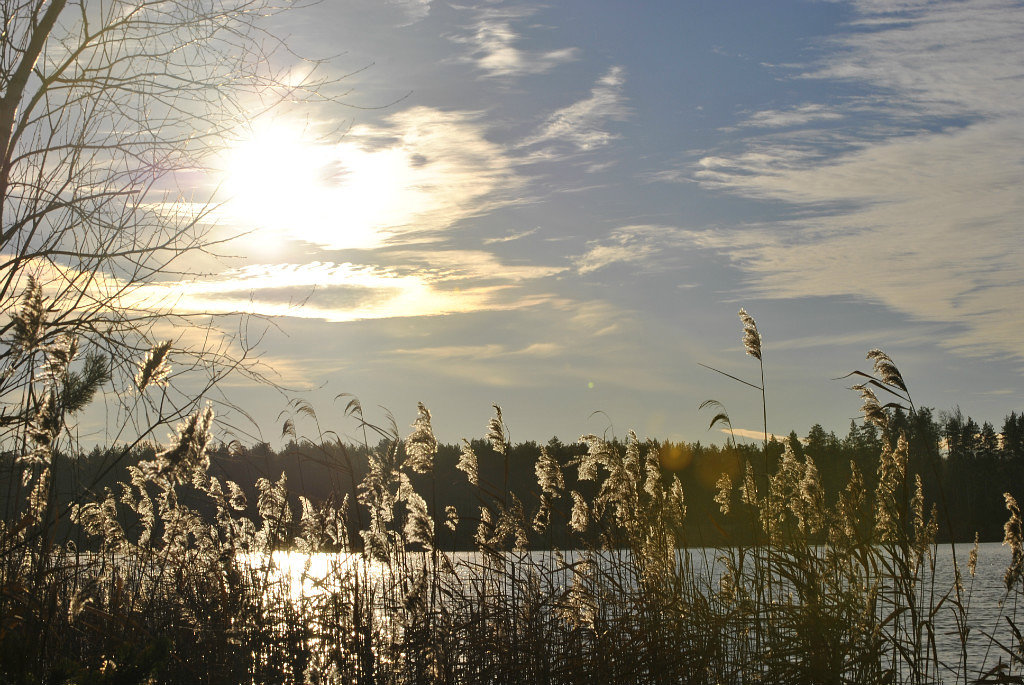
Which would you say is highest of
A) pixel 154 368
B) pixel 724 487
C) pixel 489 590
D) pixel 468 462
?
pixel 154 368

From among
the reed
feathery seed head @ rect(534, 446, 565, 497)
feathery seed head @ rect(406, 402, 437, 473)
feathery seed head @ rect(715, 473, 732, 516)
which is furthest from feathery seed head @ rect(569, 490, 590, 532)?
feathery seed head @ rect(715, 473, 732, 516)

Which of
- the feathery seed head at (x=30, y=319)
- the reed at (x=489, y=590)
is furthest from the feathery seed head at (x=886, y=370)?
the feathery seed head at (x=30, y=319)

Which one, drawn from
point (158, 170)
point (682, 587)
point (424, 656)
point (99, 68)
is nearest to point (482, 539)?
point (424, 656)

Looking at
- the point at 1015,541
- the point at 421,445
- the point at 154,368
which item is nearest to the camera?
the point at 154,368

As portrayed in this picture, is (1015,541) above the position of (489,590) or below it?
above

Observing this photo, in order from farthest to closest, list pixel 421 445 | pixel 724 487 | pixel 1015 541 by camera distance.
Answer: pixel 724 487 → pixel 1015 541 → pixel 421 445

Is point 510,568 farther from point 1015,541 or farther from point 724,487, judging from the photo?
point 1015,541

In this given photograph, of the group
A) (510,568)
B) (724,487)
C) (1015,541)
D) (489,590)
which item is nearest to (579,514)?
(510,568)

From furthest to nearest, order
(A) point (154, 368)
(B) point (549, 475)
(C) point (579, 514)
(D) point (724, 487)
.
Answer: (D) point (724, 487) < (B) point (549, 475) < (C) point (579, 514) < (A) point (154, 368)

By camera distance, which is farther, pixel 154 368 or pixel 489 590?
pixel 489 590

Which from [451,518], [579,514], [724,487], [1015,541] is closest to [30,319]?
[451,518]

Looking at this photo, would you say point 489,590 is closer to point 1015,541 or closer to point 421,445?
point 421,445

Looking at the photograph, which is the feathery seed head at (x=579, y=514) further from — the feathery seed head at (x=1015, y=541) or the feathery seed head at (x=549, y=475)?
the feathery seed head at (x=1015, y=541)

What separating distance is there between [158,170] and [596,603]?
16.3 feet
